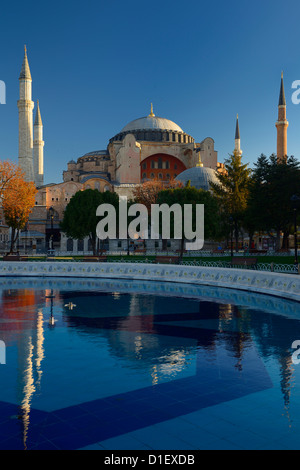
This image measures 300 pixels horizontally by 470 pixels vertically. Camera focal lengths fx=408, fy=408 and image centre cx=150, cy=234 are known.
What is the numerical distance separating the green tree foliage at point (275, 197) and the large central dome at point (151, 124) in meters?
43.4

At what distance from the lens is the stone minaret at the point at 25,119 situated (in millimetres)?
58750

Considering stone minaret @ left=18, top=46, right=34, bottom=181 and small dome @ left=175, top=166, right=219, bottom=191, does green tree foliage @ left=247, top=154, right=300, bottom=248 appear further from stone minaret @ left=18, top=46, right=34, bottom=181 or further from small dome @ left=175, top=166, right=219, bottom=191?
stone minaret @ left=18, top=46, right=34, bottom=181

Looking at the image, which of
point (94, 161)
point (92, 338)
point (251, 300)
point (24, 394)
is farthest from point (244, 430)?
point (94, 161)

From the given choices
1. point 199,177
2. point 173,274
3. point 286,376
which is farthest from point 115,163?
point 286,376

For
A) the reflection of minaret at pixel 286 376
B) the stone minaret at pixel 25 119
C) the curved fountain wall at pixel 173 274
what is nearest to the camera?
the reflection of minaret at pixel 286 376

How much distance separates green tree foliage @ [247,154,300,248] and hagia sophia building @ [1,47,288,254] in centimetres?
1712

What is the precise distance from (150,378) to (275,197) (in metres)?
33.0

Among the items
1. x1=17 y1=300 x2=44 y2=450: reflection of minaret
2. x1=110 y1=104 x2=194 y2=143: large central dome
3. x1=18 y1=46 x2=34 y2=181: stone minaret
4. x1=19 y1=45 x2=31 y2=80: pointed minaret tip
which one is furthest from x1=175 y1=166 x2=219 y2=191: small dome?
x1=17 y1=300 x2=44 y2=450: reflection of minaret

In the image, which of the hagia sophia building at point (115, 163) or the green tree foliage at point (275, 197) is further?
the hagia sophia building at point (115, 163)

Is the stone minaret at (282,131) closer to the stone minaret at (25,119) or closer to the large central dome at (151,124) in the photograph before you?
the large central dome at (151,124)

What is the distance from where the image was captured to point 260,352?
8625mm

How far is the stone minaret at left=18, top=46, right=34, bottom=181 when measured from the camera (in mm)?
58750

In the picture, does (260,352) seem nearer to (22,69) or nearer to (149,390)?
(149,390)

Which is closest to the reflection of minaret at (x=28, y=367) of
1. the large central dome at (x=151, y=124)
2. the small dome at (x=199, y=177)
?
the small dome at (x=199, y=177)
